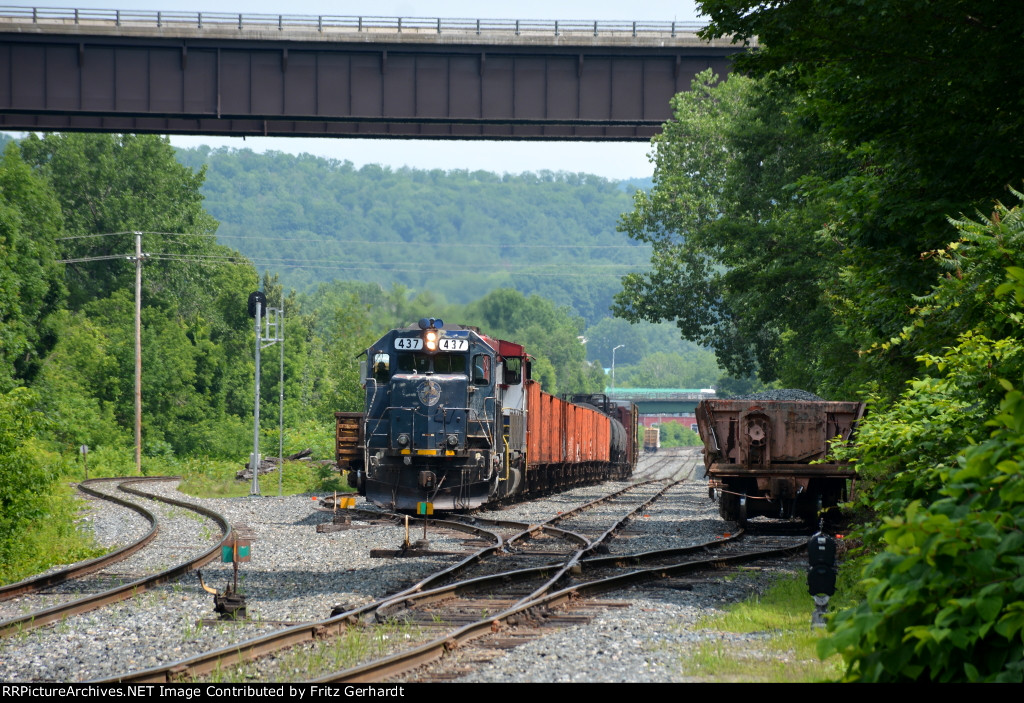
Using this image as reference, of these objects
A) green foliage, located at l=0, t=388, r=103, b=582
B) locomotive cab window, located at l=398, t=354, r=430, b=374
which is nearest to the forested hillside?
locomotive cab window, located at l=398, t=354, r=430, b=374

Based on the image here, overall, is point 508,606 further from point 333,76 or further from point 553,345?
point 553,345

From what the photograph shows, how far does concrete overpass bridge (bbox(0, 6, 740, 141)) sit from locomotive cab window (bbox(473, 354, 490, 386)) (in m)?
10.9

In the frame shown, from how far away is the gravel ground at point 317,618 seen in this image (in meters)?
8.49

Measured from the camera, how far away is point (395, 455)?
2116 cm

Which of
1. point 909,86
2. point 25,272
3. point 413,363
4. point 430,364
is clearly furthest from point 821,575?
point 25,272

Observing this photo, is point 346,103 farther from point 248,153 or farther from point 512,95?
point 248,153

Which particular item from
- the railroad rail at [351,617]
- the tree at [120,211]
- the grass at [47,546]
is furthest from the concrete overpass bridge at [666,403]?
the grass at [47,546]

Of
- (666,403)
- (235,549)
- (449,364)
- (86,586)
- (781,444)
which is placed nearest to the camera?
(235,549)

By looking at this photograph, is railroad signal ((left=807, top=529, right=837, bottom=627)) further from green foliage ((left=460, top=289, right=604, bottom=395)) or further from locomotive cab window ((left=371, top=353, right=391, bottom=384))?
green foliage ((left=460, top=289, right=604, bottom=395))

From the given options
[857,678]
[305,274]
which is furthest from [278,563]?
[305,274]

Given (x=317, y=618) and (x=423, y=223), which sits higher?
(x=423, y=223)

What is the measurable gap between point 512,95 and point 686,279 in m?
18.0

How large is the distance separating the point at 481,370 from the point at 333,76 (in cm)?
1266

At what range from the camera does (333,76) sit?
1188 inches
